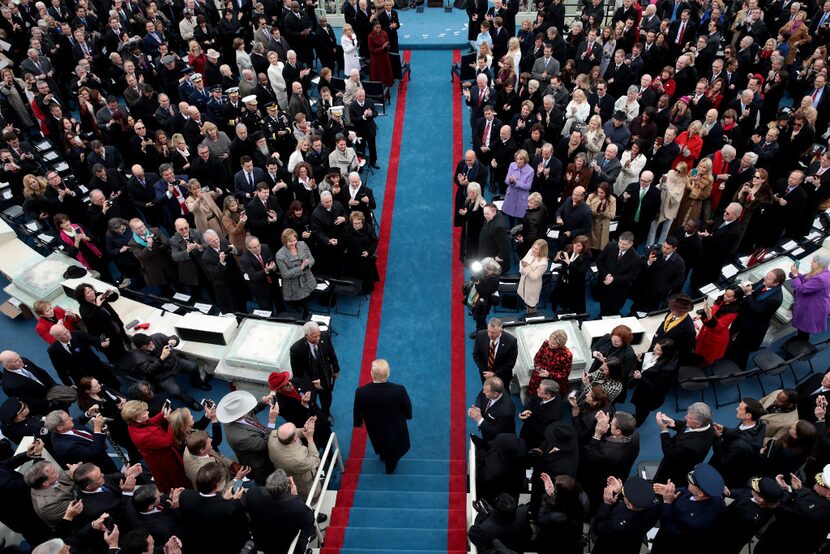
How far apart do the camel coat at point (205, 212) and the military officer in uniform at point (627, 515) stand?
7.03 metres

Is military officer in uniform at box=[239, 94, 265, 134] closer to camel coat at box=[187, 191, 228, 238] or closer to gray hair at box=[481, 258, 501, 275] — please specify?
camel coat at box=[187, 191, 228, 238]

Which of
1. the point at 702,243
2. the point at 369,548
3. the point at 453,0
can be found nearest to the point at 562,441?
the point at 369,548

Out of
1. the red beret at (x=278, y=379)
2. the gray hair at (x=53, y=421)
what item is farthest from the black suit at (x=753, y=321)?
the gray hair at (x=53, y=421)

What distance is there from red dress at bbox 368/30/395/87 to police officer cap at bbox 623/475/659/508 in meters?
12.4

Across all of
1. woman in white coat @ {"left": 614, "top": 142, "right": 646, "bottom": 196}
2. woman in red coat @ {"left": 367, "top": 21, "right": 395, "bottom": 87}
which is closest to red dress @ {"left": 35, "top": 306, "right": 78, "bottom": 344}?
woman in white coat @ {"left": 614, "top": 142, "right": 646, "bottom": 196}

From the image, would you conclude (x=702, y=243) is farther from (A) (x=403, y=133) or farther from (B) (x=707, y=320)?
(A) (x=403, y=133)

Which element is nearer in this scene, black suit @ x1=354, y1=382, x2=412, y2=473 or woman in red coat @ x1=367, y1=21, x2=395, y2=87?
black suit @ x1=354, y1=382, x2=412, y2=473

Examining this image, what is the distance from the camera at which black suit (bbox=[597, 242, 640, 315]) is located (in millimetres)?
8203

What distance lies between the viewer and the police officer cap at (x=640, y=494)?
4906 millimetres

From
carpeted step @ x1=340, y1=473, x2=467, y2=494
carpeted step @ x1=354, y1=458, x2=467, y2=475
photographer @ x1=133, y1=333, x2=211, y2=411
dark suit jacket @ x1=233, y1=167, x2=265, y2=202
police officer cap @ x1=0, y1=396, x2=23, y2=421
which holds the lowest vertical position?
carpeted step @ x1=354, y1=458, x2=467, y2=475

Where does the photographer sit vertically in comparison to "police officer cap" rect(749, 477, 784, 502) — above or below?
below

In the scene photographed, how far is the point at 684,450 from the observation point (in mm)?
5863

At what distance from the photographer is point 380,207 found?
1189cm

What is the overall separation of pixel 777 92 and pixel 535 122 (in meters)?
5.36
